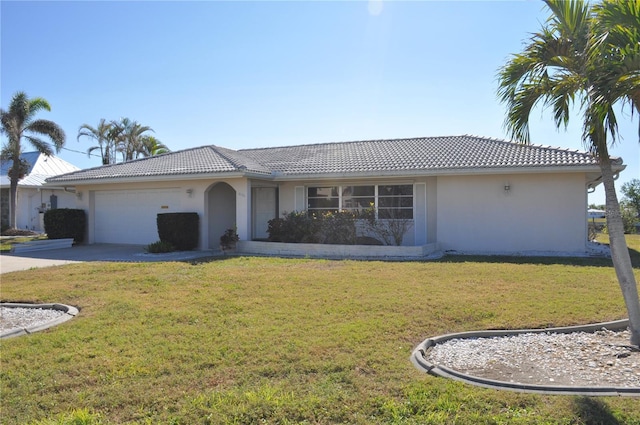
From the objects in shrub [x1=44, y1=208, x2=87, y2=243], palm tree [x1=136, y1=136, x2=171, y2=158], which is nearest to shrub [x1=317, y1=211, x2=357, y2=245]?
shrub [x1=44, y1=208, x2=87, y2=243]

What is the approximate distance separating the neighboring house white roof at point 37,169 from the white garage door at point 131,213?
1270 centimetres

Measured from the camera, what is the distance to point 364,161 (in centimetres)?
1778

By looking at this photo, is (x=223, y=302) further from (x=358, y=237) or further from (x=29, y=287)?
(x=358, y=237)

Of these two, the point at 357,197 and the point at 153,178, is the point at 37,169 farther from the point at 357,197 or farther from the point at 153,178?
the point at 357,197

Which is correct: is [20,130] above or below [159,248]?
above

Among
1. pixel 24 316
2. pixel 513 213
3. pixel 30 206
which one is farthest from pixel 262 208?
pixel 30 206

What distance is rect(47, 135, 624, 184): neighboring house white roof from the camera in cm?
1498

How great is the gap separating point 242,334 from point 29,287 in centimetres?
647

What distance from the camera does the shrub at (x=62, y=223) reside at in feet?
62.4

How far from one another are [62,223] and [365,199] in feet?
43.3

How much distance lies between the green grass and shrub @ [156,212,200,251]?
18.5 ft

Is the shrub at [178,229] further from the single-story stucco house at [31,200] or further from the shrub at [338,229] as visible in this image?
the single-story stucco house at [31,200]

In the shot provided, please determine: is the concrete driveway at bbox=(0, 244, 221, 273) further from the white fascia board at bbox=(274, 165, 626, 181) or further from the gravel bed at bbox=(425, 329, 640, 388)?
the gravel bed at bbox=(425, 329, 640, 388)

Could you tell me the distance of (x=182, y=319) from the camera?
6.78m
